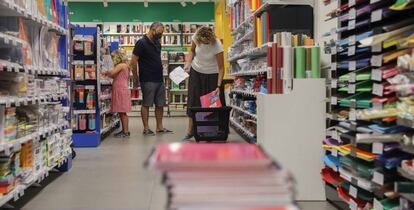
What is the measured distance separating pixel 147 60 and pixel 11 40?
15.1 feet

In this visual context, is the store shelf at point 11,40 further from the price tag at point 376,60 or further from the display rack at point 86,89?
the display rack at point 86,89

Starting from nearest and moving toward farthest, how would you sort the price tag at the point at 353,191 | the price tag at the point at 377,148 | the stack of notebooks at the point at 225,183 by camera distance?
the stack of notebooks at the point at 225,183
the price tag at the point at 377,148
the price tag at the point at 353,191

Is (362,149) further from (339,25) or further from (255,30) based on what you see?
(255,30)

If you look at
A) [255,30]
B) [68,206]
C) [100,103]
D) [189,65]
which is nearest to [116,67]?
[100,103]

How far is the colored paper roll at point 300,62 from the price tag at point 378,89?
1068mm

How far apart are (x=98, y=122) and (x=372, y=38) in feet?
16.3

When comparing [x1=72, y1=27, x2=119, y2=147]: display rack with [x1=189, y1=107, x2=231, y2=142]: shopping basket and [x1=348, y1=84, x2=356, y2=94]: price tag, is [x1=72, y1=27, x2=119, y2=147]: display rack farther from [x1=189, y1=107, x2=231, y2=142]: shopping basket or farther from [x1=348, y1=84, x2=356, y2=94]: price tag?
[x1=348, y1=84, x2=356, y2=94]: price tag

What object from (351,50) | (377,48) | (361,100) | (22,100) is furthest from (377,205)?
(22,100)

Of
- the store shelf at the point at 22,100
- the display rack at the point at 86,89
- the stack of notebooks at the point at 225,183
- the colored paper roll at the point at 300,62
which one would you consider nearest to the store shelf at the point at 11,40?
the store shelf at the point at 22,100

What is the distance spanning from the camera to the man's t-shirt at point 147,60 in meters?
7.70

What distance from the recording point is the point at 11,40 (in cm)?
315

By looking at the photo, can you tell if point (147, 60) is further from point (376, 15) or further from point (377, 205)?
point (377, 205)

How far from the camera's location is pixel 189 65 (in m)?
6.85

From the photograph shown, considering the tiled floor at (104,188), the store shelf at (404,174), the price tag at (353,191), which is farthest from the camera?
the tiled floor at (104,188)
